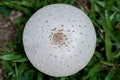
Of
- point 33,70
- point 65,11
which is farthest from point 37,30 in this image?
point 33,70

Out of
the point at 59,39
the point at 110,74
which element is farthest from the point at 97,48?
the point at 59,39

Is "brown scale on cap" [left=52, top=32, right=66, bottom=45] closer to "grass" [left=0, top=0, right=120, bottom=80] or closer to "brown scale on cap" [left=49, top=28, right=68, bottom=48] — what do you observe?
"brown scale on cap" [left=49, top=28, right=68, bottom=48]

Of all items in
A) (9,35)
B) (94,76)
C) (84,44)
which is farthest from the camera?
(9,35)

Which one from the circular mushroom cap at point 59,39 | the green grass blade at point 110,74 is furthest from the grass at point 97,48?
the circular mushroom cap at point 59,39

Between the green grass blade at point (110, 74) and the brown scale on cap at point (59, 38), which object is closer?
the brown scale on cap at point (59, 38)

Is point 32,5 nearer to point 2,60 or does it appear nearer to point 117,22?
point 2,60

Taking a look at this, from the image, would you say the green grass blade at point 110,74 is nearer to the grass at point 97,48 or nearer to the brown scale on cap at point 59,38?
the grass at point 97,48

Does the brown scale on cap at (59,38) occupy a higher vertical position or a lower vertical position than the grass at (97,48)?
higher
